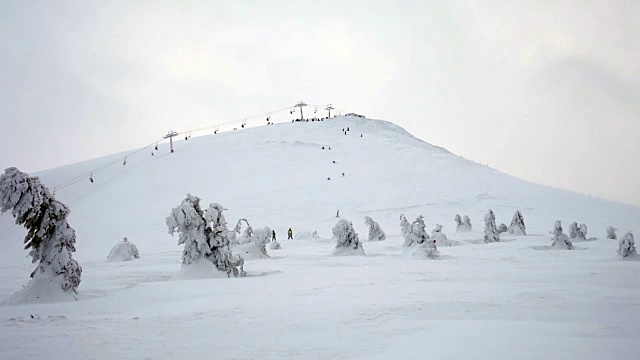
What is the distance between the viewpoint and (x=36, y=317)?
27.5 feet

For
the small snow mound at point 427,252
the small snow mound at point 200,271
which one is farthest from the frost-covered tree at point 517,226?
the small snow mound at point 200,271

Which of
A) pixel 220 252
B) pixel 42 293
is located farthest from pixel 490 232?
pixel 42 293

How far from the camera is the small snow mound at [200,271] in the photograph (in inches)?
535

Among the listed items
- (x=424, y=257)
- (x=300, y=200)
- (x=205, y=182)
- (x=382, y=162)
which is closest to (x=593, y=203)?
(x=382, y=162)

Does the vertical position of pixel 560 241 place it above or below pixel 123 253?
below

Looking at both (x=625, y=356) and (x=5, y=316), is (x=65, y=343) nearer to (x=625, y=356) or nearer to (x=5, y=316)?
(x=5, y=316)

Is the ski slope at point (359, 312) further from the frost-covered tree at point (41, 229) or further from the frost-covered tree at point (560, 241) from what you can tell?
the frost-covered tree at point (560, 241)

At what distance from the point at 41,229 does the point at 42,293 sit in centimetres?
159

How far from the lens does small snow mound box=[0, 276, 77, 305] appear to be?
1043 cm

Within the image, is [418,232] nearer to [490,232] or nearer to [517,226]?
[490,232]

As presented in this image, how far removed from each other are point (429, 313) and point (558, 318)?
197cm

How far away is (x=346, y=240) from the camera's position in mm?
21016

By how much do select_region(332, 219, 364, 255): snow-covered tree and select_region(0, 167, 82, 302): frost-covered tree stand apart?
39.9 feet

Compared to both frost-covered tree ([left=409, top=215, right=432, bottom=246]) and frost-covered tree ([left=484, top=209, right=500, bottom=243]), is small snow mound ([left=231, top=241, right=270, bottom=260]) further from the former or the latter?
frost-covered tree ([left=484, top=209, right=500, bottom=243])
